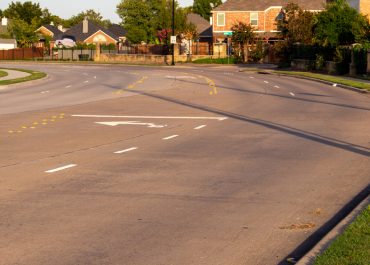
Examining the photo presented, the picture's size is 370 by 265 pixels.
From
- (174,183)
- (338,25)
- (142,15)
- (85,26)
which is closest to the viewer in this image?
(174,183)

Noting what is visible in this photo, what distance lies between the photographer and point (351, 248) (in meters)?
7.83

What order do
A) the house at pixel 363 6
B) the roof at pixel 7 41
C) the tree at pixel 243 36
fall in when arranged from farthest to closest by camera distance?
the roof at pixel 7 41 < the tree at pixel 243 36 < the house at pixel 363 6

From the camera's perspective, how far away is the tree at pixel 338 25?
190 ft

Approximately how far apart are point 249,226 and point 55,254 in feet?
8.09

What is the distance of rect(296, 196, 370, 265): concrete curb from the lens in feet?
24.8

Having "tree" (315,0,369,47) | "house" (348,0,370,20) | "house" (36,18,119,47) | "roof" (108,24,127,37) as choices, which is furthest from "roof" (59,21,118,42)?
"tree" (315,0,369,47)

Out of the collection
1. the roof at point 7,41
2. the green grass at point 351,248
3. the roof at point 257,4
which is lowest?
the green grass at point 351,248

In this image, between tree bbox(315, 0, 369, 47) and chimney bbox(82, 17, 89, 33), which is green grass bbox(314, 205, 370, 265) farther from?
chimney bbox(82, 17, 89, 33)

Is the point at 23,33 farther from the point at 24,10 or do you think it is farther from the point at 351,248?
the point at 351,248

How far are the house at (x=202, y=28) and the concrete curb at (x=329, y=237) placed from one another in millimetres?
103161

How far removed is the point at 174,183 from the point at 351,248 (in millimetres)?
4915

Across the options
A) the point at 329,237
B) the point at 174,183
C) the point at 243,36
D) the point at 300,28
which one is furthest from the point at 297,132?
the point at 243,36

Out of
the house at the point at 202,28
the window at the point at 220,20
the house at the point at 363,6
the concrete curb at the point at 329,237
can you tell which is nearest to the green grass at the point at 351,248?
the concrete curb at the point at 329,237

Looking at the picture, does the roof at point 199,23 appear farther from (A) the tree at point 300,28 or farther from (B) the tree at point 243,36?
(A) the tree at point 300,28
